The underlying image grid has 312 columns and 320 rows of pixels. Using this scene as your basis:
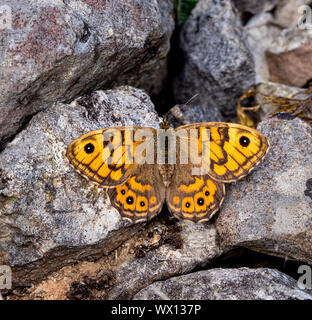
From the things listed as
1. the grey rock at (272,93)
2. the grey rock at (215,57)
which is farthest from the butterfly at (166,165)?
the grey rock at (272,93)

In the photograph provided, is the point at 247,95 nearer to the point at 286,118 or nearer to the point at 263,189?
the point at 286,118

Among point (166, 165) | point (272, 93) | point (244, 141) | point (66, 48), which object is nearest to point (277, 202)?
point (244, 141)

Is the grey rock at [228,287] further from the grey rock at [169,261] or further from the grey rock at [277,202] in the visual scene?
the grey rock at [277,202]

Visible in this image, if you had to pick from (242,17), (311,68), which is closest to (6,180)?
(311,68)

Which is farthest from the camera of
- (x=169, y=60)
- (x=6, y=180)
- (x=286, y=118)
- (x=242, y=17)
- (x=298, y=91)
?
(x=242, y=17)

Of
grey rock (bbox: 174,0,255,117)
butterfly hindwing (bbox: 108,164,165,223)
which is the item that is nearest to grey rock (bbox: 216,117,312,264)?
butterfly hindwing (bbox: 108,164,165,223)
